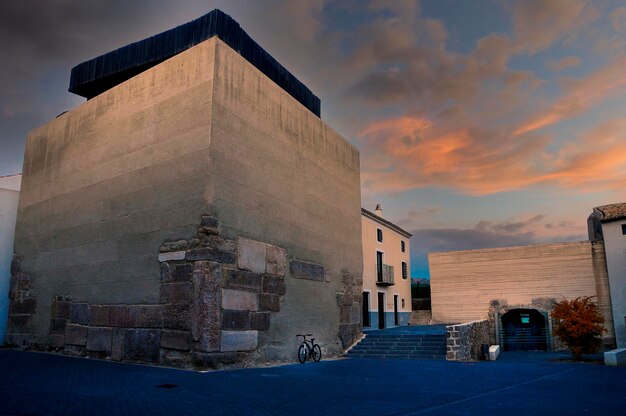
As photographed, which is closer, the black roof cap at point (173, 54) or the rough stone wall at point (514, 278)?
the black roof cap at point (173, 54)

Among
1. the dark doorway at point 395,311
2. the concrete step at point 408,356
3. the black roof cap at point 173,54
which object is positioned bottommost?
the concrete step at point 408,356

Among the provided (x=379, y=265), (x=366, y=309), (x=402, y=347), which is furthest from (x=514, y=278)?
(x=402, y=347)

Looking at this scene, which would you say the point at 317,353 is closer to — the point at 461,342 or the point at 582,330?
the point at 461,342

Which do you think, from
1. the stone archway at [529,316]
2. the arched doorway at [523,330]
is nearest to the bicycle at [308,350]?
the stone archway at [529,316]

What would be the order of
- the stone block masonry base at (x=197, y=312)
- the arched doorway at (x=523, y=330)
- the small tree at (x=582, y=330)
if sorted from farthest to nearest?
1. the arched doorway at (x=523, y=330)
2. the small tree at (x=582, y=330)
3. the stone block masonry base at (x=197, y=312)

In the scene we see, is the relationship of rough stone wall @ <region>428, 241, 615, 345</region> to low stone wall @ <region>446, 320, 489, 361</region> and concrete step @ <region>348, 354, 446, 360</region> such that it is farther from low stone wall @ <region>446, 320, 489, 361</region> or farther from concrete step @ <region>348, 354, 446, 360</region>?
concrete step @ <region>348, 354, 446, 360</region>

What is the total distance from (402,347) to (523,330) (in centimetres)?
1446

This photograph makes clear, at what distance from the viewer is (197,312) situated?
834 cm

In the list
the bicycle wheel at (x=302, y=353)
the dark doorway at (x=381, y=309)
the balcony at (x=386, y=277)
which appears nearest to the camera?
the bicycle wheel at (x=302, y=353)

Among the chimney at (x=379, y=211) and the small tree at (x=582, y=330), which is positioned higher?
the chimney at (x=379, y=211)

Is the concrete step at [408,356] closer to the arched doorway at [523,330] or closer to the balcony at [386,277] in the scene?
the balcony at [386,277]

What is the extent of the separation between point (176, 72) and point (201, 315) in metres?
5.07

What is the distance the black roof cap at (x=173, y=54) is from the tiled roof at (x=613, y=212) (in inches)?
582

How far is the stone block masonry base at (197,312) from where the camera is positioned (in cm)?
841
